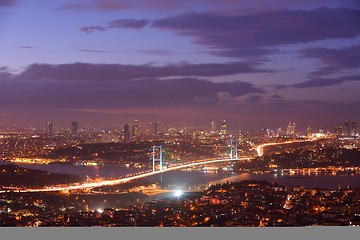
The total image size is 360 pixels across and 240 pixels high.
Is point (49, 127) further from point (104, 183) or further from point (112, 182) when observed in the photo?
point (112, 182)

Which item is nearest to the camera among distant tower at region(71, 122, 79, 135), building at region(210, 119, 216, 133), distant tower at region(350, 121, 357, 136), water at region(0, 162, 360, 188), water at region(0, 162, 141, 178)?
building at region(210, 119, 216, 133)

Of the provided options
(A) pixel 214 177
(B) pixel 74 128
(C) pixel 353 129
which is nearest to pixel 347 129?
(C) pixel 353 129

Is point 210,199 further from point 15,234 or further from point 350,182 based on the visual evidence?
point 350,182

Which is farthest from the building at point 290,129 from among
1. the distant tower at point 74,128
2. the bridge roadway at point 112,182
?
the distant tower at point 74,128

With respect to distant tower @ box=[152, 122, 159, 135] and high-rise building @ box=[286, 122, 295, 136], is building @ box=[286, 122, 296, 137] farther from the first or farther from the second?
distant tower @ box=[152, 122, 159, 135]

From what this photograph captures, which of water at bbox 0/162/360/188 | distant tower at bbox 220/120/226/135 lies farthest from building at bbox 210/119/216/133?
water at bbox 0/162/360/188

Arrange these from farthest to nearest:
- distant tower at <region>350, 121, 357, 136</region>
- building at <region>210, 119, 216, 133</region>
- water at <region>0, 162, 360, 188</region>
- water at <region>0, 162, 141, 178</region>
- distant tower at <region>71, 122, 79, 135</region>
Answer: water at <region>0, 162, 141, 178</region> < water at <region>0, 162, 360, 188</region> < distant tower at <region>350, 121, 357, 136</region> < distant tower at <region>71, 122, 79, 135</region> < building at <region>210, 119, 216, 133</region>

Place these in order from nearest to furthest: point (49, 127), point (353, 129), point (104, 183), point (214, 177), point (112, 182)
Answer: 1. point (49, 127)
2. point (104, 183)
3. point (353, 129)
4. point (112, 182)
5. point (214, 177)

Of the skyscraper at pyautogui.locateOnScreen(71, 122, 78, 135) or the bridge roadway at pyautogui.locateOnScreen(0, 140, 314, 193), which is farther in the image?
the skyscraper at pyautogui.locateOnScreen(71, 122, 78, 135)

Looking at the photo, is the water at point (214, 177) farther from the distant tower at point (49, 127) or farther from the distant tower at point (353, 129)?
the distant tower at point (49, 127)
